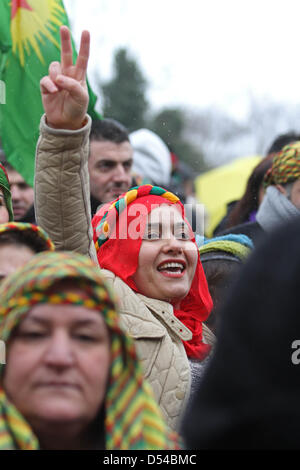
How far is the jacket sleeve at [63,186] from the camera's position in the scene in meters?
2.97

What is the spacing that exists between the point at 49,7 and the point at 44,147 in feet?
6.69

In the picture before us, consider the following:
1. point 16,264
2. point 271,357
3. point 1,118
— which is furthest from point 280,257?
point 1,118

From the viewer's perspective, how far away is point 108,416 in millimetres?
1927

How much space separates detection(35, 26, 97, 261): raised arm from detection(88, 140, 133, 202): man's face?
2.09 metres

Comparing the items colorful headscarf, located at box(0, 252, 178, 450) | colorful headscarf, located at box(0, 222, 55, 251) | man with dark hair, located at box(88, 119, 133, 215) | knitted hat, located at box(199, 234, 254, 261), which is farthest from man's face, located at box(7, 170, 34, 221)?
colorful headscarf, located at box(0, 252, 178, 450)

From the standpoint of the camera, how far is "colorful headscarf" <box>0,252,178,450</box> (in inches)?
74.9

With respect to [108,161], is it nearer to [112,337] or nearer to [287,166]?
[287,166]

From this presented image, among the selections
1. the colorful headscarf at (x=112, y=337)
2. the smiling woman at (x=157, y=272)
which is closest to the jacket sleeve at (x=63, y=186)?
the smiling woman at (x=157, y=272)

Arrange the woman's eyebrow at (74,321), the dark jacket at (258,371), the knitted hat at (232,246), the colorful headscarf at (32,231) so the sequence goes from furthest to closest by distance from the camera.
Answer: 1. the knitted hat at (232,246)
2. the colorful headscarf at (32,231)
3. the woman's eyebrow at (74,321)
4. the dark jacket at (258,371)

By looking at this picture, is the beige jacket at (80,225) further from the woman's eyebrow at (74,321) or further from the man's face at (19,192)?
the man's face at (19,192)

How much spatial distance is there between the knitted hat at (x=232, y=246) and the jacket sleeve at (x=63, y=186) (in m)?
1.15

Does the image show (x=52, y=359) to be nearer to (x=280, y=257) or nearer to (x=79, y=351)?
(x=79, y=351)

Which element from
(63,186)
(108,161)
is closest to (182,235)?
(63,186)

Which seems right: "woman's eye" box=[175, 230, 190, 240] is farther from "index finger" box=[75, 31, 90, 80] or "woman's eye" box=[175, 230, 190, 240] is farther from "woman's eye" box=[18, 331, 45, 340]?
"woman's eye" box=[18, 331, 45, 340]
